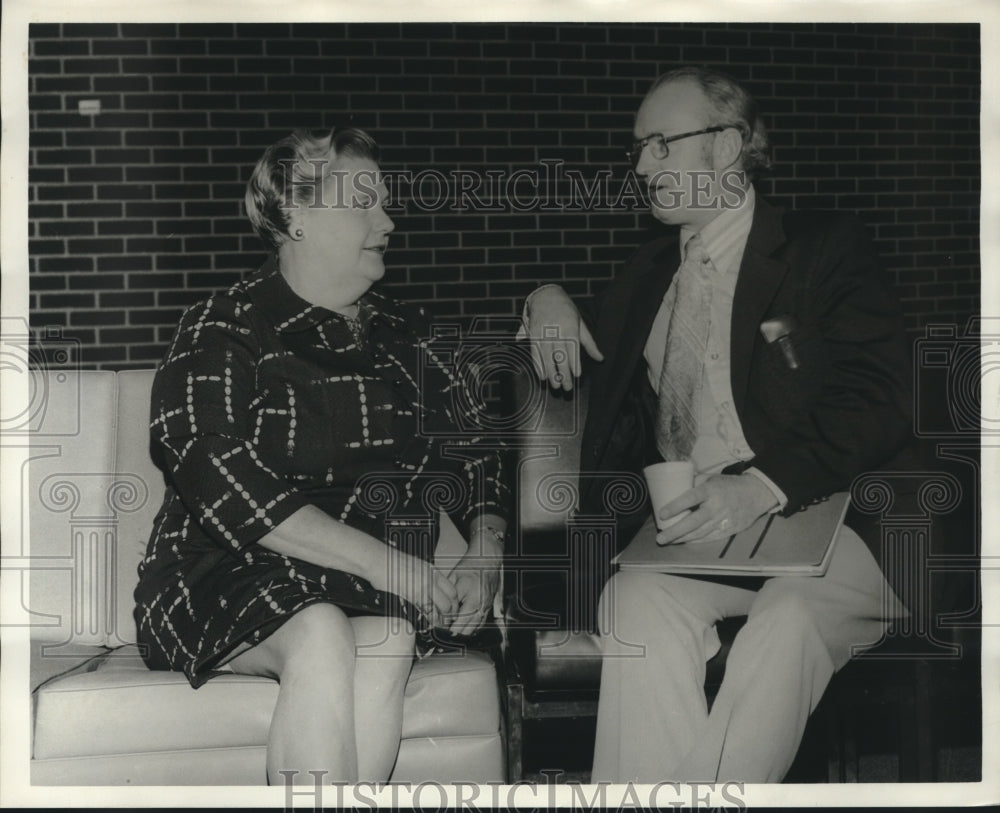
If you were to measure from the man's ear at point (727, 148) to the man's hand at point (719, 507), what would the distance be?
2.55ft

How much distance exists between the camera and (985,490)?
2662 millimetres

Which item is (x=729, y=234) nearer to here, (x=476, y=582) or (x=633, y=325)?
(x=633, y=325)

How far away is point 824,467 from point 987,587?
0.56m

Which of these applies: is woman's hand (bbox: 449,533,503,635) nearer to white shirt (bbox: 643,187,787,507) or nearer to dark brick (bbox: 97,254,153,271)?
white shirt (bbox: 643,187,787,507)

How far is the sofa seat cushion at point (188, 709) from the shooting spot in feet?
7.60

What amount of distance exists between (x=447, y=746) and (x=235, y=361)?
1002 mm

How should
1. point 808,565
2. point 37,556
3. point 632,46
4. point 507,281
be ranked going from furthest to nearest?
point 507,281 → point 632,46 → point 37,556 → point 808,565

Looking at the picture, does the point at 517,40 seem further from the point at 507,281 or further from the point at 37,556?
the point at 37,556

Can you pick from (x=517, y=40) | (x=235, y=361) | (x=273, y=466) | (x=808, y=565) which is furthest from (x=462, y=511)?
(x=517, y=40)

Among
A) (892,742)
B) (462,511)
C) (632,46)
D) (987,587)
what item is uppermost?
(632,46)

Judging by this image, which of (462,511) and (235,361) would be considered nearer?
(235,361)

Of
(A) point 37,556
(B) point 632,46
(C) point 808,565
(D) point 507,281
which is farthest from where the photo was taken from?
(D) point 507,281

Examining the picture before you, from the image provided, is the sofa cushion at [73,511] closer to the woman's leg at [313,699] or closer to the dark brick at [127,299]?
the dark brick at [127,299]

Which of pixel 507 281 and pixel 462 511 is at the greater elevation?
pixel 507 281
